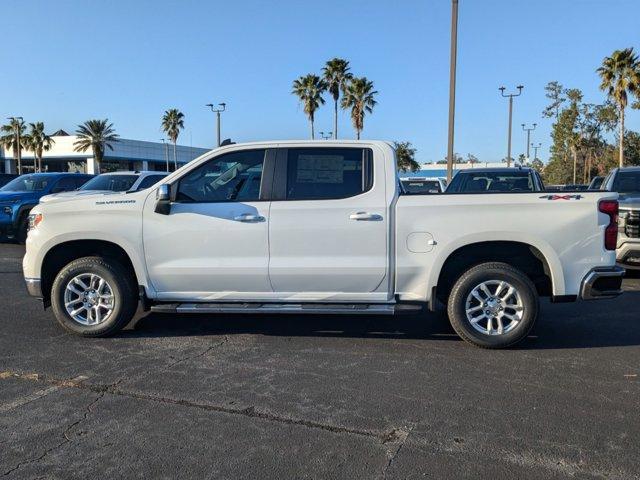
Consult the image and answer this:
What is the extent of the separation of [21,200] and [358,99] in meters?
34.8

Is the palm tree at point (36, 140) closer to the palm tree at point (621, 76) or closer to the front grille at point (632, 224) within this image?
the palm tree at point (621, 76)

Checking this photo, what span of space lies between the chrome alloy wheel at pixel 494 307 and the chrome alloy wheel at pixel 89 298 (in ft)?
11.8

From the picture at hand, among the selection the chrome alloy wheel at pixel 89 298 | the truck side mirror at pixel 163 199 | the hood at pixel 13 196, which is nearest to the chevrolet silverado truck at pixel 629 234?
the truck side mirror at pixel 163 199

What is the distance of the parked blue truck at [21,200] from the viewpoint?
42.7 ft

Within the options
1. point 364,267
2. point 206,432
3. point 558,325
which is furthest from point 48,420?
point 558,325

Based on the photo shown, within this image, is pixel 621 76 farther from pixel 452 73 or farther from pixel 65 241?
pixel 65 241

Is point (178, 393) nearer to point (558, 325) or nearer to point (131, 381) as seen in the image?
point (131, 381)

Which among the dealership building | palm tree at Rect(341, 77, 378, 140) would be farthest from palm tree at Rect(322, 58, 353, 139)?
the dealership building

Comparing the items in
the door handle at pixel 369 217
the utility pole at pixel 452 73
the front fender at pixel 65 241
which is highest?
the utility pole at pixel 452 73

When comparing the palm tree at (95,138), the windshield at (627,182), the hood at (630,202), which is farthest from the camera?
the palm tree at (95,138)

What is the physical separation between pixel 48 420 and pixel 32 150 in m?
68.3

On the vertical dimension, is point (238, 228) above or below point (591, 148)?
below

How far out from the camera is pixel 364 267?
5.49 m

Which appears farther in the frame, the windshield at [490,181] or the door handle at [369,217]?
the windshield at [490,181]
